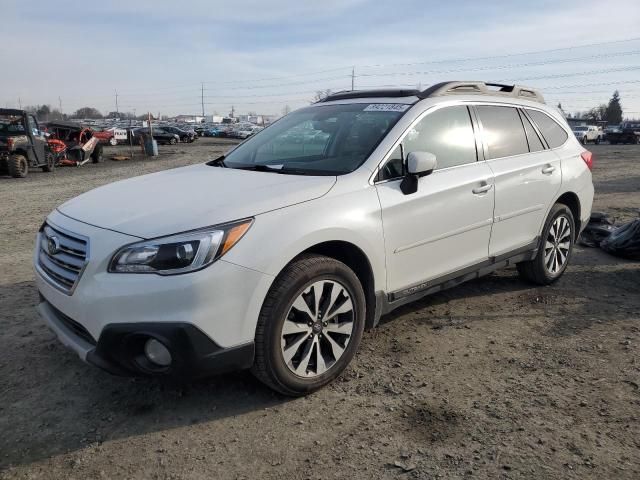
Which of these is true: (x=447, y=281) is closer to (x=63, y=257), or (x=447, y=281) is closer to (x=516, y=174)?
(x=516, y=174)

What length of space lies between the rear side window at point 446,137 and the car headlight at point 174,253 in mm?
1546

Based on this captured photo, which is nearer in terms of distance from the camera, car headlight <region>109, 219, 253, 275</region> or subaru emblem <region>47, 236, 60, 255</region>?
car headlight <region>109, 219, 253, 275</region>

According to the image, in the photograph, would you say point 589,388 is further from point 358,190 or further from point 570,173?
point 570,173

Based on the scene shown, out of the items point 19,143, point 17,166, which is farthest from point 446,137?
point 19,143

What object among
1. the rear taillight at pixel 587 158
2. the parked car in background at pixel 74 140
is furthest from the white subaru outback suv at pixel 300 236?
the parked car in background at pixel 74 140

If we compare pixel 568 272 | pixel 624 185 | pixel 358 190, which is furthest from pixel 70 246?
pixel 624 185

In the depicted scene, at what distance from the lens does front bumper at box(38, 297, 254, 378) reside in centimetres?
254

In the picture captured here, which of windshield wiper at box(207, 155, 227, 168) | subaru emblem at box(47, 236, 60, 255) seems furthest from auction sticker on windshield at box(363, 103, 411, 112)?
subaru emblem at box(47, 236, 60, 255)

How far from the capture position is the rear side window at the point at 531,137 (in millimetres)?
4692

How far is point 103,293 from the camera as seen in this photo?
102 inches

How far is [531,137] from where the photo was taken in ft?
15.5

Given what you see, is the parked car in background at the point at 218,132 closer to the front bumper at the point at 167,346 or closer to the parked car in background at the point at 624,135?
the parked car in background at the point at 624,135

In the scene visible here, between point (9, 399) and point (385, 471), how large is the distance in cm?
220

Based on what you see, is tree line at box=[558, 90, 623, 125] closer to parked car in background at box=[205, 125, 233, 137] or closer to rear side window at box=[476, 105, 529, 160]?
parked car in background at box=[205, 125, 233, 137]
